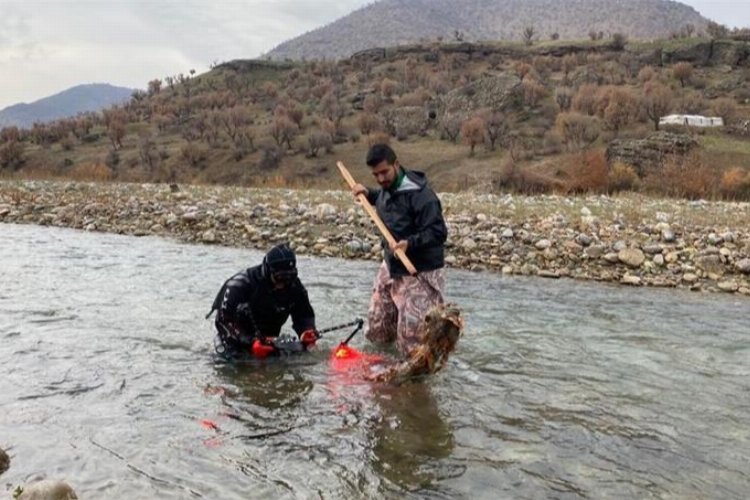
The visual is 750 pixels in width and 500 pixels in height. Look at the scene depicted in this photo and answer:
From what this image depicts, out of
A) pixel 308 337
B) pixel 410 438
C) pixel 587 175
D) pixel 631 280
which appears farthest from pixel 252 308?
pixel 587 175

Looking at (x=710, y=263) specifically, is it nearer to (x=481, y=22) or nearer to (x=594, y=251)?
(x=594, y=251)

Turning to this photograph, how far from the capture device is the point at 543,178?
22.0 m

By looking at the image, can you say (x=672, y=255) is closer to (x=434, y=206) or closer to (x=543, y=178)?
(x=434, y=206)

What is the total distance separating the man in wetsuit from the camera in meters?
6.57

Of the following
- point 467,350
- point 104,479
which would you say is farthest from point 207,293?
point 104,479

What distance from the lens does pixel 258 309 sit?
677 cm

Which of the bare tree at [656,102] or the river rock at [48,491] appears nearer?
the river rock at [48,491]

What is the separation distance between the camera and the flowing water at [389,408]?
4.36 metres

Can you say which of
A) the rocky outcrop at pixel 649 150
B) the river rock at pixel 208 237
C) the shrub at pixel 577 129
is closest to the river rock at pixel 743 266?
the river rock at pixel 208 237

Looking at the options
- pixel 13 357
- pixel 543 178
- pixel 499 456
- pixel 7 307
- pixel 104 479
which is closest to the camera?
pixel 104 479

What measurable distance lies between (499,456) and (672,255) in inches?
327

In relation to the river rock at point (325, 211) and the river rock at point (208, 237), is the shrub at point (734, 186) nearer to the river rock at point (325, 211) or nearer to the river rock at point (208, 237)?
the river rock at point (325, 211)

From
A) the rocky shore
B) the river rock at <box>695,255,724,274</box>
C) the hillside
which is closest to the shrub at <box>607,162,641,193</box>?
the hillside

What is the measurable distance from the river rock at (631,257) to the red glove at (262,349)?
7.30 metres
